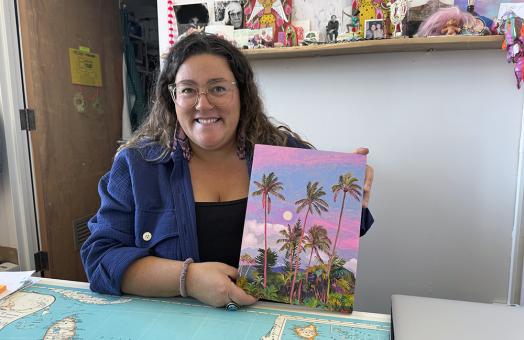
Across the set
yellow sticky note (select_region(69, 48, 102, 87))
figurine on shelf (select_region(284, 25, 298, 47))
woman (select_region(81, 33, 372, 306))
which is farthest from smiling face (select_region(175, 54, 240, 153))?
yellow sticky note (select_region(69, 48, 102, 87))

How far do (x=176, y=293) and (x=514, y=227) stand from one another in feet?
4.49

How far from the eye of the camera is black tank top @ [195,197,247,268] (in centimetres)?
97

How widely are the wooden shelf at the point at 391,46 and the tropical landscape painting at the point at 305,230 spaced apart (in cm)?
78

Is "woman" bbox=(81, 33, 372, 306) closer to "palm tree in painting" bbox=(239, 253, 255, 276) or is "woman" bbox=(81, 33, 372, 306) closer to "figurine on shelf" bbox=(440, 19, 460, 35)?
"palm tree in painting" bbox=(239, 253, 255, 276)

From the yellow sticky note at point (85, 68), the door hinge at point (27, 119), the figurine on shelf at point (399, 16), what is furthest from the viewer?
the yellow sticky note at point (85, 68)

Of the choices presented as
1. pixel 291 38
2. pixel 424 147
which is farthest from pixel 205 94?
pixel 424 147

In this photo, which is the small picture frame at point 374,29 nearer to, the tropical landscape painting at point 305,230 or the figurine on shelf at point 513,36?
the figurine on shelf at point 513,36

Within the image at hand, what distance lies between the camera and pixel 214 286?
782 millimetres

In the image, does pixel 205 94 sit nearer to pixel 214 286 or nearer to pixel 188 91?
pixel 188 91

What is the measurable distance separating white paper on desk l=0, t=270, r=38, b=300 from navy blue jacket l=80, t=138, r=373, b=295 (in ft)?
0.48

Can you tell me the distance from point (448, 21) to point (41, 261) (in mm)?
2321

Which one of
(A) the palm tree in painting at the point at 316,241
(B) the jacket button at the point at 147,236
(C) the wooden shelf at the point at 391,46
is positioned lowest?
(B) the jacket button at the point at 147,236

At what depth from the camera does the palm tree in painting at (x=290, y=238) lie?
79cm

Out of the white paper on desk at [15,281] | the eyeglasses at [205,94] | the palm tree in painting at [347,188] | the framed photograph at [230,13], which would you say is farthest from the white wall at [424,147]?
the white paper on desk at [15,281]
